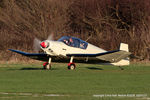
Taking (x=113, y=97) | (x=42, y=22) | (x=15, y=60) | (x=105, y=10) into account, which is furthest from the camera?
(x=105, y=10)

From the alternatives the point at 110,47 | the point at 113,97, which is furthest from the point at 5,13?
the point at 113,97

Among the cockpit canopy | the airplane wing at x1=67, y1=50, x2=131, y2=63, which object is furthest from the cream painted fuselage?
the airplane wing at x1=67, y1=50, x2=131, y2=63

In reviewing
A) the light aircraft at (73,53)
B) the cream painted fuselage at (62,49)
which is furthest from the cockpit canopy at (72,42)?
the cream painted fuselage at (62,49)

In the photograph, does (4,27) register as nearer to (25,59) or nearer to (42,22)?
(42,22)

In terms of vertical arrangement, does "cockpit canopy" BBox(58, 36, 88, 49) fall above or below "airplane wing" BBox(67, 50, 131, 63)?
above

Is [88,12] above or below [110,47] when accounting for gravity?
above

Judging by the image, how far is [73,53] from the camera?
77.6 ft

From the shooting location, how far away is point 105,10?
4544 centimetres

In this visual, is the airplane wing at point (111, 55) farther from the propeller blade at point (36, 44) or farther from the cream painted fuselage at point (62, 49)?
the propeller blade at point (36, 44)

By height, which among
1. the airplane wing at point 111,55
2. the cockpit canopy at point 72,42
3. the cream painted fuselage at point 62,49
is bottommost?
the airplane wing at point 111,55

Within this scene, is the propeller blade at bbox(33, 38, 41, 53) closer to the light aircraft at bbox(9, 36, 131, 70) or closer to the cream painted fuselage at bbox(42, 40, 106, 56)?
the light aircraft at bbox(9, 36, 131, 70)

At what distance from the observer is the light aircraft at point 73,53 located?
22750mm

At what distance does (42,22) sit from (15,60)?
849 centimetres

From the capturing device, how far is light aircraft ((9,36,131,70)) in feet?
74.6
